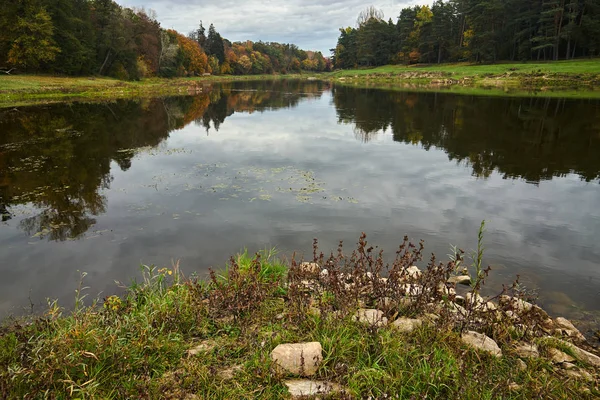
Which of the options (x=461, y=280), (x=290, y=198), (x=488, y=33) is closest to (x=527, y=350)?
(x=461, y=280)

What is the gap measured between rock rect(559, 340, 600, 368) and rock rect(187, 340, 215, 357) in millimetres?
4309

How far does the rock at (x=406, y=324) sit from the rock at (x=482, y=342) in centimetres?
53

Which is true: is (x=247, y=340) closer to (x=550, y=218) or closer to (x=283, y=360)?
(x=283, y=360)

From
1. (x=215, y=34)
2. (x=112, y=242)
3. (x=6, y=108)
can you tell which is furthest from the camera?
(x=215, y=34)

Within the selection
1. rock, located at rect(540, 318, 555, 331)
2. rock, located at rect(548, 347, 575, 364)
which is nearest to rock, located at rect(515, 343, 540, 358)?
rock, located at rect(548, 347, 575, 364)

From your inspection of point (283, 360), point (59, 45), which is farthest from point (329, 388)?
point (59, 45)

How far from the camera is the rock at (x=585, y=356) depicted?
13.6ft

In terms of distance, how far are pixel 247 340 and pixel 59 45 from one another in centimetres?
6300

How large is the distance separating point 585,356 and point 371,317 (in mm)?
2542

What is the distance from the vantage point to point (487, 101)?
33.2m

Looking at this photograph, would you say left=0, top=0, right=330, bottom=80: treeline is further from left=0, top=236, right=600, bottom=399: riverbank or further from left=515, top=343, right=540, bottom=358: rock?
left=515, top=343, right=540, bottom=358: rock

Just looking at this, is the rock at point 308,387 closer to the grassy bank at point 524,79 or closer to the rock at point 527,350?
the rock at point 527,350

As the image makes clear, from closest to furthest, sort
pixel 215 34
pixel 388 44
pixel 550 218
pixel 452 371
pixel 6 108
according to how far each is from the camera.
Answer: pixel 452 371 → pixel 550 218 → pixel 6 108 → pixel 388 44 → pixel 215 34

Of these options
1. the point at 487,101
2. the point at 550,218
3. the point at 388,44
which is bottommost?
the point at 550,218
